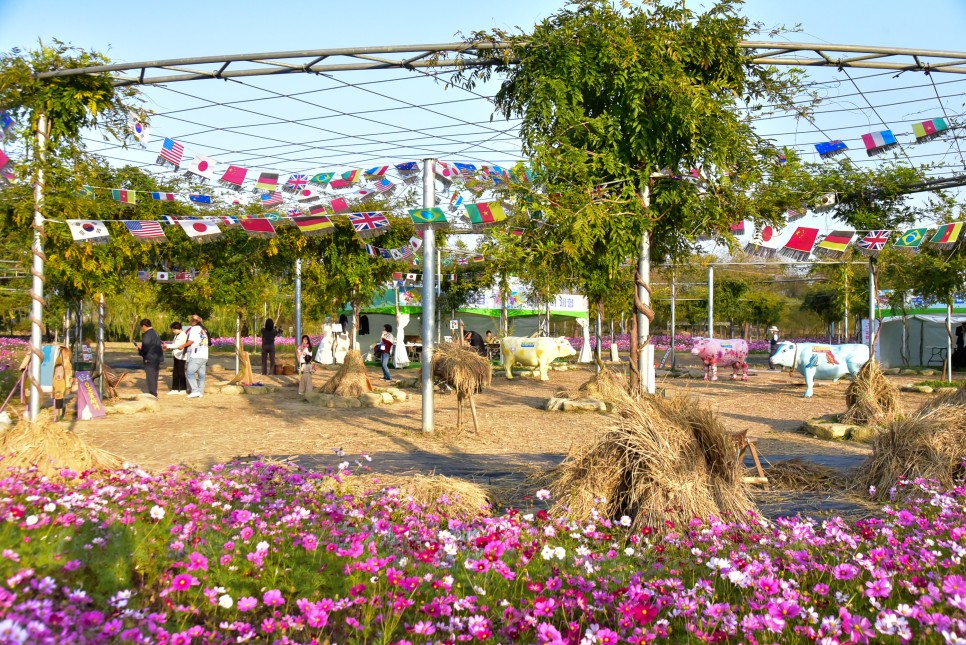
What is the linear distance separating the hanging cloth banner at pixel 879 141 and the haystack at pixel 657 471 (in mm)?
8539

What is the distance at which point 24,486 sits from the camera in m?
4.79

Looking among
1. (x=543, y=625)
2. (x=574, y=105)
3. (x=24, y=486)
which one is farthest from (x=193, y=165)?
(x=543, y=625)

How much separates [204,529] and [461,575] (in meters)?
1.48

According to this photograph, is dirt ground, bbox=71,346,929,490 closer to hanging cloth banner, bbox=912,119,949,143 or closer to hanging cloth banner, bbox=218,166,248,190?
hanging cloth banner, bbox=218,166,248,190

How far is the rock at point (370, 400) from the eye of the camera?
626 inches

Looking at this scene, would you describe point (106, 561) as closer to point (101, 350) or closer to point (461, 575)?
point (461, 575)

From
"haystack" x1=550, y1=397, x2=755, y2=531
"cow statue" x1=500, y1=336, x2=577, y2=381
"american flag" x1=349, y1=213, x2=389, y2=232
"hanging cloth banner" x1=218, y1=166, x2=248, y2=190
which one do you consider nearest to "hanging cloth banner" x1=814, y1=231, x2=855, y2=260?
"american flag" x1=349, y1=213, x2=389, y2=232

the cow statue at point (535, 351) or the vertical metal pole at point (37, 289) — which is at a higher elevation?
the vertical metal pole at point (37, 289)

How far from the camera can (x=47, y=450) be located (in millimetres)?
6137

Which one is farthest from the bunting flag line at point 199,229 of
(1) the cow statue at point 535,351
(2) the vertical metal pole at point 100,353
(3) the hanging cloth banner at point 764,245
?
(1) the cow statue at point 535,351

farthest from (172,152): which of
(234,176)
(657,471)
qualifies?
(657,471)

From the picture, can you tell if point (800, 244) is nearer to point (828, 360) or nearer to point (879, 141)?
point (879, 141)

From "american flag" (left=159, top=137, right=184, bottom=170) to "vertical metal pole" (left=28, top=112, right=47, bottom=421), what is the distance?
2.73 metres

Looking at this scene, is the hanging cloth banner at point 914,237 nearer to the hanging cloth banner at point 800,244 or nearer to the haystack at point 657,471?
the hanging cloth banner at point 800,244
